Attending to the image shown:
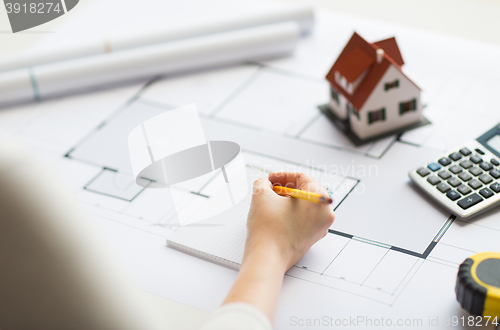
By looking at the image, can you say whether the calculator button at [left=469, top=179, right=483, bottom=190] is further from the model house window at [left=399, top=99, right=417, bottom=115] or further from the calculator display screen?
the model house window at [left=399, top=99, right=417, bottom=115]

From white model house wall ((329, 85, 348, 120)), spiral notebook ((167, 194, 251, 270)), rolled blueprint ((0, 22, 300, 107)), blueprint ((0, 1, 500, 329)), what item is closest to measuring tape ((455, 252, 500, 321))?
blueprint ((0, 1, 500, 329))

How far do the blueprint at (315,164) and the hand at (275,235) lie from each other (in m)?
0.04

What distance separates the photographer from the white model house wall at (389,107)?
2.79 feet

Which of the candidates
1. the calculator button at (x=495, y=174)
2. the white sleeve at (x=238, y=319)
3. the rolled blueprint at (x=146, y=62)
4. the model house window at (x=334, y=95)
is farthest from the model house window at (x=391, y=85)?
the white sleeve at (x=238, y=319)

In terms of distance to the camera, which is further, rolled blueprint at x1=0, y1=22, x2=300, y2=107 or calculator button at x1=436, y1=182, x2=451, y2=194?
rolled blueprint at x1=0, y1=22, x2=300, y2=107

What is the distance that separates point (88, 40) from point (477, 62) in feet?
2.84

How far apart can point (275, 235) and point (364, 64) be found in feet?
1.17

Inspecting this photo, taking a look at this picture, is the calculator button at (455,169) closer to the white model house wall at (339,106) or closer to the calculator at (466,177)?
the calculator at (466,177)

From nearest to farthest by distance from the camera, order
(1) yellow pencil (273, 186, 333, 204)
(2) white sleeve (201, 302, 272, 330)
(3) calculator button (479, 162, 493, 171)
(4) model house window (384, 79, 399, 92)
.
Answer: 1. (2) white sleeve (201, 302, 272, 330)
2. (1) yellow pencil (273, 186, 333, 204)
3. (3) calculator button (479, 162, 493, 171)
4. (4) model house window (384, 79, 399, 92)

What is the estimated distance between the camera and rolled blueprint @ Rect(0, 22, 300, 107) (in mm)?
1089

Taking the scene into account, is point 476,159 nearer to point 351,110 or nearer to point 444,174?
point 444,174

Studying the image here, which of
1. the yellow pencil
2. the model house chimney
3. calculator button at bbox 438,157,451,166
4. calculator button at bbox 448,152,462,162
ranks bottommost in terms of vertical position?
calculator button at bbox 438,157,451,166

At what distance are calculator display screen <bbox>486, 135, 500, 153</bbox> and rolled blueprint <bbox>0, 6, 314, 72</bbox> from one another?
55 centimetres

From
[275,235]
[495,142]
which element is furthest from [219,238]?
[495,142]
